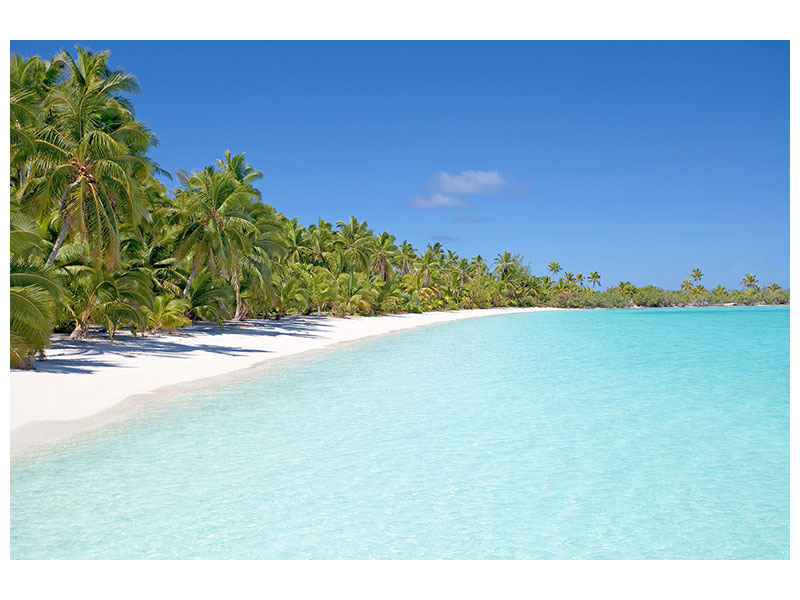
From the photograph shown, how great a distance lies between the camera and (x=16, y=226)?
388 inches

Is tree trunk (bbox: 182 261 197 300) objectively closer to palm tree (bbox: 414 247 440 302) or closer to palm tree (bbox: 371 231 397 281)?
palm tree (bbox: 371 231 397 281)

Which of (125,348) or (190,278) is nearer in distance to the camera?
(125,348)

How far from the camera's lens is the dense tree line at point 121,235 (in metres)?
11.8

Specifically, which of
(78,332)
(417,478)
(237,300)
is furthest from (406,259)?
(417,478)

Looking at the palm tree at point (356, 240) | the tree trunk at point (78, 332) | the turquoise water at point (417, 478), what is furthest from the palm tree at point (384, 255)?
the turquoise water at point (417, 478)

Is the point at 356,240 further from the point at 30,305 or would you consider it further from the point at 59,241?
the point at 30,305

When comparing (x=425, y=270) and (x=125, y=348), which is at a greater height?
(x=425, y=270)

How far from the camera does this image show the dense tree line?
11827 mm

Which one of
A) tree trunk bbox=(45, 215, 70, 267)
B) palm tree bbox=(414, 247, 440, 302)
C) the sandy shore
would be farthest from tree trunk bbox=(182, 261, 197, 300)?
palm tree bbox=(414, 247, 440, 302)

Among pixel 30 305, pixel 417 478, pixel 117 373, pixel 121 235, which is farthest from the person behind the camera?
pixel 121 235

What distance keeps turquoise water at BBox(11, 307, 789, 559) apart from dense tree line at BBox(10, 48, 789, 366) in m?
5.19

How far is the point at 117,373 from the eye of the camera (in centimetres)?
1241

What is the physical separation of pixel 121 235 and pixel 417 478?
17.6 m
